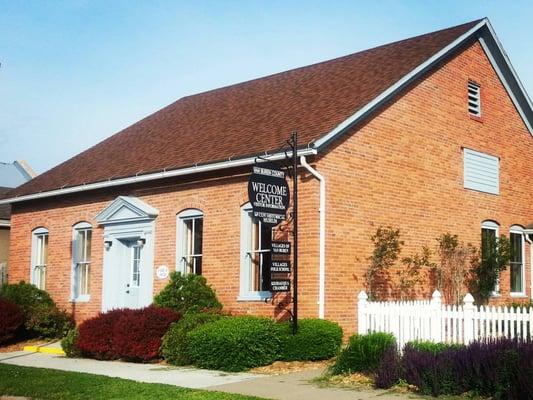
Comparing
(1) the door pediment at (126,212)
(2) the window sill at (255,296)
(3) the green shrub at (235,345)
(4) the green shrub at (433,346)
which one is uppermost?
(1) the door pediment at (126,212)

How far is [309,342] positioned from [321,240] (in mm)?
2115

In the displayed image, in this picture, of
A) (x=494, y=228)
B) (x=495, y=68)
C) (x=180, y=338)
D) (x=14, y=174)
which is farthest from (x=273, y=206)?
(x=14, y=174)

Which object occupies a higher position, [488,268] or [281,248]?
[281,248]

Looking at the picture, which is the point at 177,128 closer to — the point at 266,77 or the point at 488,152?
the point at 266,77

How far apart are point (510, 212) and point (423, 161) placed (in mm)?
4403

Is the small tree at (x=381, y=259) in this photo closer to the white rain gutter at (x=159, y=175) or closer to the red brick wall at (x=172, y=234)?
the red brick wall at (x=172, y=234)

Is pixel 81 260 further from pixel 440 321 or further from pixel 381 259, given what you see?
pixel 440 321

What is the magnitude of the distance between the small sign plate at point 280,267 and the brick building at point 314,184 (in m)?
0.43

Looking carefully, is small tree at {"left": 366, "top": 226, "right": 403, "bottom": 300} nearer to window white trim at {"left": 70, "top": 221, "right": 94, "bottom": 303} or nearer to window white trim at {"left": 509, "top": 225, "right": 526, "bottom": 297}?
window white trim at {"left": 509, "top": 225, "right": 526, "bottom": 297}

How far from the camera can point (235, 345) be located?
14.3 m

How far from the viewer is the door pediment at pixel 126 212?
63.8 ft

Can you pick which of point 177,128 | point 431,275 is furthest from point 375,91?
point 177,128

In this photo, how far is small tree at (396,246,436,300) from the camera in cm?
1759

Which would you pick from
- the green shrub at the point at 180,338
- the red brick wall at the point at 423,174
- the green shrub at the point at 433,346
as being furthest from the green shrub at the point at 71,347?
the green shrub at the point at 433,346
